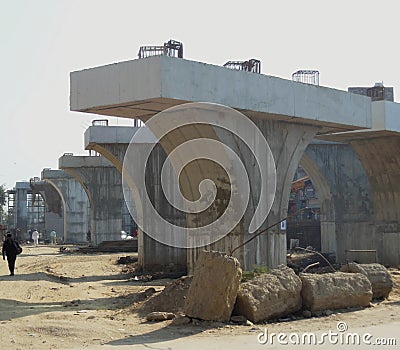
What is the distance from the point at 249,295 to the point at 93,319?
2744 millimetres

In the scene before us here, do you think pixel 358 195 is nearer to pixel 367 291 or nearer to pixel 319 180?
pixel 319 180

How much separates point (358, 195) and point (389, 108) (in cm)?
814

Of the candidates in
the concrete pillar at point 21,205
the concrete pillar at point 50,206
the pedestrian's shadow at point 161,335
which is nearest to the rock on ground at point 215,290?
the pedestrian's shadow at point 161,335

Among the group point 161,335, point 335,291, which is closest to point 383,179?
point 335,291

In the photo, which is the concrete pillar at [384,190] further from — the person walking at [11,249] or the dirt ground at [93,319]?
the person walking at [11,249]

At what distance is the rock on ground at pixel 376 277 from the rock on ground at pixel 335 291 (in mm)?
586

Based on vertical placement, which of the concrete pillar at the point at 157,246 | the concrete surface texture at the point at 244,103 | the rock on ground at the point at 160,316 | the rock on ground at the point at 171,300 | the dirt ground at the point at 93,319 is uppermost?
the concrete surface texture at the point at 244,103

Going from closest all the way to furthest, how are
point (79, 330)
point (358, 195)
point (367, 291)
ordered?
point (79, 330)
point (367, 291)
point (358, 195)

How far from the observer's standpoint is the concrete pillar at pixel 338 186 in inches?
1106

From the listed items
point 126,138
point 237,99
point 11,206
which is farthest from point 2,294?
point 11,206

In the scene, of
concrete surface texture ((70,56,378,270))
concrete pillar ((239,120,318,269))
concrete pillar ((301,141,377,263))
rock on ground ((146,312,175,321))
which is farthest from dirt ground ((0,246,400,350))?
concrete pillar ((301,141,377,263))

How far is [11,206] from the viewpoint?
78062 mm

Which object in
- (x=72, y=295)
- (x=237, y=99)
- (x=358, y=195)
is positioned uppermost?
(x=237, y=99)

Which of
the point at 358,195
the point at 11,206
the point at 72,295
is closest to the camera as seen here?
the point at 72,295
